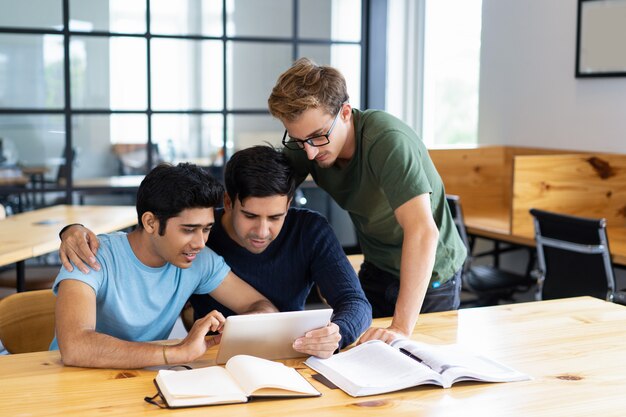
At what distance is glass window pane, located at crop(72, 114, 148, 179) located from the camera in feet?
14.0

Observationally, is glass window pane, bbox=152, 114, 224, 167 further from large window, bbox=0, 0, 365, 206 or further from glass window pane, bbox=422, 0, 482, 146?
glass window pane, bbox=422, 0, 482, 146

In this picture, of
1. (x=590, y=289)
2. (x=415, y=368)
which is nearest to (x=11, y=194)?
(x=590, y=289)

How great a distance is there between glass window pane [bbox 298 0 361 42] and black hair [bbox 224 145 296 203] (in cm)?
280

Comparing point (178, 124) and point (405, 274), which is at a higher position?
point (178, 124)

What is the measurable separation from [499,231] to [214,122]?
164 cm

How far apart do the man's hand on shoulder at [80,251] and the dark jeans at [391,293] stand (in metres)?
0.86

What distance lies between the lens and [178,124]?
174 inches

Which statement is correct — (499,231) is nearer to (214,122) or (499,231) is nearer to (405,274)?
(214,122)

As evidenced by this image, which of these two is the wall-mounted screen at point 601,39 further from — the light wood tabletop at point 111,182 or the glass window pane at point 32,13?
the glass window pane at point 32,13

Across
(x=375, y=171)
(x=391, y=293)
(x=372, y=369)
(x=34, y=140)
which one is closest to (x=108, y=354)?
(x=372, y=369)

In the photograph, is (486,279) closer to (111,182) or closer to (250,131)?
(250,131)

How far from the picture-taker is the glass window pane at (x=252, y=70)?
14.7 feet

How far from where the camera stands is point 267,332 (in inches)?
65.4

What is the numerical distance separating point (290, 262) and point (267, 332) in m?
0.43
